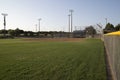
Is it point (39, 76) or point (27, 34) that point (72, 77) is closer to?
point (39, 76)

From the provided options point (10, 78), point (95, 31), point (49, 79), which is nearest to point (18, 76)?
point (10, 78)

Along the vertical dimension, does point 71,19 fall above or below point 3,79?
above

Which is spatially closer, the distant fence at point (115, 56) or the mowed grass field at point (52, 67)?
the distant fence at point (115, 56)

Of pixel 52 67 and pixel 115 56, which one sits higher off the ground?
pixel 115 56

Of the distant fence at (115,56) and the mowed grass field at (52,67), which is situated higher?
the distant fence at (115,56)

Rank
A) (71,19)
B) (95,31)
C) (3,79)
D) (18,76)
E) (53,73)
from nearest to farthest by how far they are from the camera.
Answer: (3,79), (18,76), (53,73), (71,19), (95,31)

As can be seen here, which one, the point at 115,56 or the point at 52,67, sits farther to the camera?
the point at 52,67

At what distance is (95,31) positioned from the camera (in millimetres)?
131000

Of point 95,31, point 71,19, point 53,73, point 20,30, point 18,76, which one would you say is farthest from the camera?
point 20,30

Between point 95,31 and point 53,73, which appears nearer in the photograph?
point 53,73

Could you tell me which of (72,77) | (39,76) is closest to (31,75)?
(39,76)

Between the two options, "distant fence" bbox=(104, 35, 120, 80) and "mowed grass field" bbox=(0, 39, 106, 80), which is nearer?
"distant fence" bbox=(104, 35, 120, 80)

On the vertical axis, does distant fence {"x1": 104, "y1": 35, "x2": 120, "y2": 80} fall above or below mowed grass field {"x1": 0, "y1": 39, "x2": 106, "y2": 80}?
above

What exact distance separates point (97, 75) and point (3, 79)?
392 centimetres
